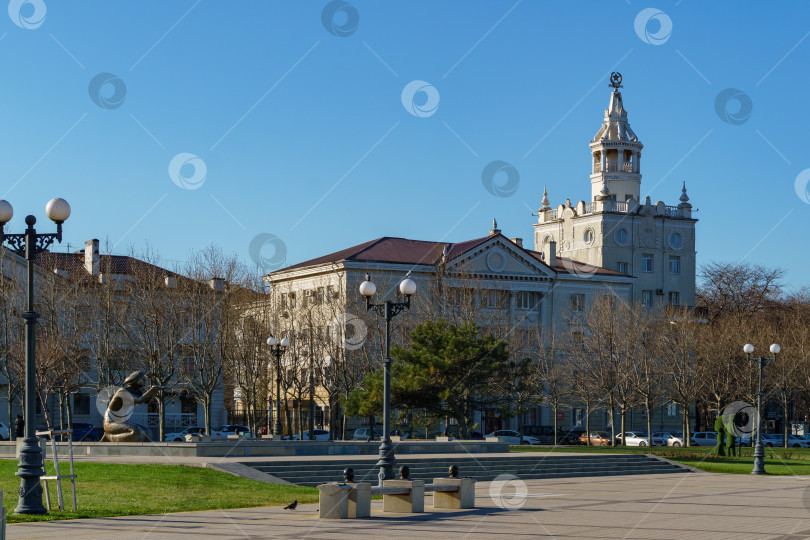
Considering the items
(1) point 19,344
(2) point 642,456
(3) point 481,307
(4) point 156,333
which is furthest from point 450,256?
(2) point 642,456

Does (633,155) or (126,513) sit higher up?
(633,155)

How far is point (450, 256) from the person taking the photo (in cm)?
7706

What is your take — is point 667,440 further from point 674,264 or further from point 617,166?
point 617,166

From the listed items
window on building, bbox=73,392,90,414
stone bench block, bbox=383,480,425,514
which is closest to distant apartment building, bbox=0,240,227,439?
window on building, bbox=73,392,90,414

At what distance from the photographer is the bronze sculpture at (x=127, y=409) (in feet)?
115

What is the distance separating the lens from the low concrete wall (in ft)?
106

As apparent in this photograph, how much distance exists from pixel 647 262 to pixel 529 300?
679 inches

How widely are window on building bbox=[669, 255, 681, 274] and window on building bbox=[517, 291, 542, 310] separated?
1849 centimetres

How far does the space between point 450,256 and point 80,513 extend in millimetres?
58876

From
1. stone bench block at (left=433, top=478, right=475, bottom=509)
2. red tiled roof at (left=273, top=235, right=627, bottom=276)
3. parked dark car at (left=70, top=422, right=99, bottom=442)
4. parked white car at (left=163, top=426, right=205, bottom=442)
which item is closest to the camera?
stone bench block at (left=433, top=478, right=475, bottom=509)

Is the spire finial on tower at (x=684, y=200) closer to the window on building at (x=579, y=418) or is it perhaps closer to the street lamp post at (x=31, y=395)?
the window on building at (x=579, y=418)

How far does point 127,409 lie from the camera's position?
3550 centimetres

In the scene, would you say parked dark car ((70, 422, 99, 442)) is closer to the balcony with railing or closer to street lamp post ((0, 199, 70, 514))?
street lamp post ((0, 199, 70, 514))

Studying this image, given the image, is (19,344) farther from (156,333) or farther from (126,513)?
(126,513)
